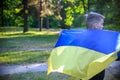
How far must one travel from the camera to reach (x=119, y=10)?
41.9ft

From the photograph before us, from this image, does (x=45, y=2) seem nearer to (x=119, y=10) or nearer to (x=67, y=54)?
(x=119, y=10)

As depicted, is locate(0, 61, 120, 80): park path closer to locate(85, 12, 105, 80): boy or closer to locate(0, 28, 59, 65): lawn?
locate(0, 28, 59, 65): lawn

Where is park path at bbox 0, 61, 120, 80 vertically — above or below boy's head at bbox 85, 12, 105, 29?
below

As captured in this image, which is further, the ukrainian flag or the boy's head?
the boy's head

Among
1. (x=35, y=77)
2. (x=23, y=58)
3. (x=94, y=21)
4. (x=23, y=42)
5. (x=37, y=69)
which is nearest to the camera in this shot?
(x=94, y=21)

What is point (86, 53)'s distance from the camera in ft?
13.6

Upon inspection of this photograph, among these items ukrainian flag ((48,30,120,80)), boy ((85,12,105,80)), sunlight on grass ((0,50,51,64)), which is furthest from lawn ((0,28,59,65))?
boy ((85,12,105,80))

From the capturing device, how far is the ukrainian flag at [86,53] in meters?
4.01

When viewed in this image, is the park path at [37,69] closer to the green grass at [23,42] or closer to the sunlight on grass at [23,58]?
the sunlight on grass at [23,58]

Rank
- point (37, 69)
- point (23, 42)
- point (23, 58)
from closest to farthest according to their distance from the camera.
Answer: point (37, 69) → point (23, 58) → point (23, 42)

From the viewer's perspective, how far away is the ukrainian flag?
401 cm

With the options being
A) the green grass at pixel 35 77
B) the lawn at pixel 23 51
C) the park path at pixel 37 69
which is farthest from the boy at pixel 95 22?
the lawn at pixel 23 51

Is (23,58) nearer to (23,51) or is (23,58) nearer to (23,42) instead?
(23,51)

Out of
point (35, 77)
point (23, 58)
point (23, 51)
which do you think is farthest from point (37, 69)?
point (23, 51)
